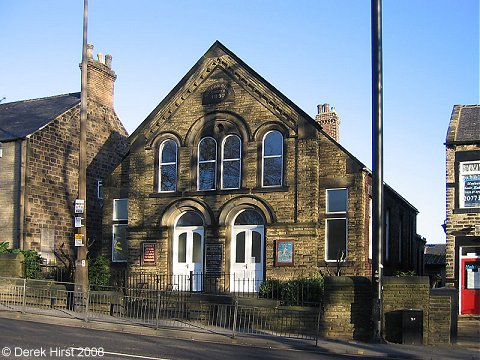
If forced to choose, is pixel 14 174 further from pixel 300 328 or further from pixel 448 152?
pixel 448 152

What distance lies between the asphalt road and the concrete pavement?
0.41 m

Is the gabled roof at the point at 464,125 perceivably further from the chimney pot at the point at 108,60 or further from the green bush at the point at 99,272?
the chimney pot at the point at 108,60

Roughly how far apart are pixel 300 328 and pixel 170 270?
7398 mm

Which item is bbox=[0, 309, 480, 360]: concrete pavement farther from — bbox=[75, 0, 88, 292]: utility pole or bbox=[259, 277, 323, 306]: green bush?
bbox=[259, 277, 323, 306]: green bush

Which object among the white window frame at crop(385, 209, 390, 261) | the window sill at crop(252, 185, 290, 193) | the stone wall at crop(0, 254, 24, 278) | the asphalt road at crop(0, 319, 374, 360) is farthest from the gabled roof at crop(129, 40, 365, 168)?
the asphalt road at crop(0, 319, 374, 360)

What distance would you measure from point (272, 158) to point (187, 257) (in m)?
4.69

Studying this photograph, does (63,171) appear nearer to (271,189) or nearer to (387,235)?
(271,189)

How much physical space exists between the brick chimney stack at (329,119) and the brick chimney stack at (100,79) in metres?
9.77

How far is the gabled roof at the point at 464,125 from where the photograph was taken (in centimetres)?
2250

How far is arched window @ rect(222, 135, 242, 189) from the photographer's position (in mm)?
24797

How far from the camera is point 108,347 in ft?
45.0

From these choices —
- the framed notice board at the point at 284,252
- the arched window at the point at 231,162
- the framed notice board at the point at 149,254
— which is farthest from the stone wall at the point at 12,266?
the framed notice board at the point at 284,252

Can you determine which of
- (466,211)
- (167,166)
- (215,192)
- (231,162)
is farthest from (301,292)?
(167,166)

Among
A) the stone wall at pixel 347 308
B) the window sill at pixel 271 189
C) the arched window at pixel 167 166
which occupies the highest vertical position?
the arched window at pixel 167 166
